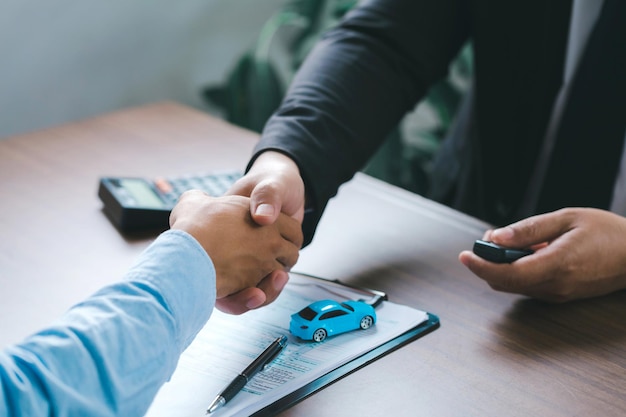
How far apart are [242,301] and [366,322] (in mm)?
126

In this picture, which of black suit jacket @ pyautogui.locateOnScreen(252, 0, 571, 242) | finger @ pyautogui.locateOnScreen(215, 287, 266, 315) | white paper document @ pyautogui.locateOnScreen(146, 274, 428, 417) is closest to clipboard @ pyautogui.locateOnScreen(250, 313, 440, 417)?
white paper document @ pyautogui.locateOnScreen(146, 274, 428, 417)

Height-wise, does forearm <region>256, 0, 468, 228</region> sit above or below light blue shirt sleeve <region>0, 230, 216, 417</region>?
above

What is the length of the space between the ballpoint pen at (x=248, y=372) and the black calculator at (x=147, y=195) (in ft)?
0.95

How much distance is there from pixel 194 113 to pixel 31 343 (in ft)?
2.82

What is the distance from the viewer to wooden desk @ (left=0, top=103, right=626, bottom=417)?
66 centimetres

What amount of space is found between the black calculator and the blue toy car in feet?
0.91

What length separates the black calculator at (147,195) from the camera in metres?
0.92

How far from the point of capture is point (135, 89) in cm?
195

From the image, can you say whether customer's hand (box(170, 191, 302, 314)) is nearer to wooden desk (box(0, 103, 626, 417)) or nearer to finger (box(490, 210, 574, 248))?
wooden desk (box(0, 103, 626, 417))

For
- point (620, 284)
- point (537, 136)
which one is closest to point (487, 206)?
point (537, 136)

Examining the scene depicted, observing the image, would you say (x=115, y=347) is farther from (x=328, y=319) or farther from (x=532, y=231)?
(x=532, y=231)

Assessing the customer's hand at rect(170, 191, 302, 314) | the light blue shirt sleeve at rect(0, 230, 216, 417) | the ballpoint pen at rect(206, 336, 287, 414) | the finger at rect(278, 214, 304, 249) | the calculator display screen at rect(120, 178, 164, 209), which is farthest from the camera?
the calculator display screen at rect(120, 178, 164, 209)

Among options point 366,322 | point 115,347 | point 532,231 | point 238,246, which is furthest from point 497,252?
point 115,347

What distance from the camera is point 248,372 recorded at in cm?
66
